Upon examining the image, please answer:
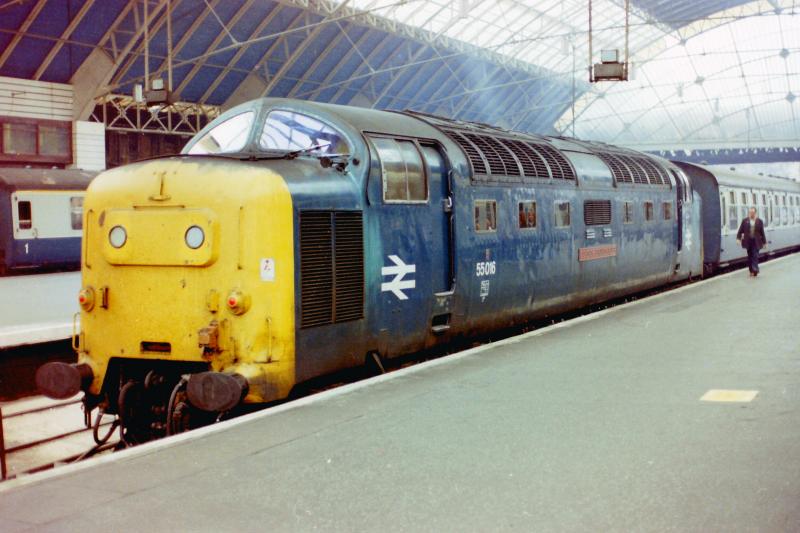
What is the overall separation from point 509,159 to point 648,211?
250 inches

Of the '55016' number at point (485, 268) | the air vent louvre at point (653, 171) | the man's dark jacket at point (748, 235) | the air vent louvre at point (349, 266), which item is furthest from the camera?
the man's dark jacket at point (748, 235)

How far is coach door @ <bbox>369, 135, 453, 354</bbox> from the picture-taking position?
941 cm

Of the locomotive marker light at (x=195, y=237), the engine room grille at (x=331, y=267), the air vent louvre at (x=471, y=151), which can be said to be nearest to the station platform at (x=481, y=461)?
the engine room grille at (x=331, y=267)

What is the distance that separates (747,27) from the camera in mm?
56844

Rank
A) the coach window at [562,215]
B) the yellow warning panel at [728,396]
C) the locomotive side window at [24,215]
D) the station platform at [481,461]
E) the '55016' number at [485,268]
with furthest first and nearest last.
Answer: the locomotive side window at [24,215] < the coach window at [562,215] < the '55016' number at [485,268] < the yellow warning panel at [728,396] < the station platform at [481,461]

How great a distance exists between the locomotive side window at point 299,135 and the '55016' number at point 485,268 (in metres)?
2.64

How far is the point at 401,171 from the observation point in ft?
31.9

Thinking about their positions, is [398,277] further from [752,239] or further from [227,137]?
[752,239]

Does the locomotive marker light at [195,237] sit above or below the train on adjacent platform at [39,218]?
below

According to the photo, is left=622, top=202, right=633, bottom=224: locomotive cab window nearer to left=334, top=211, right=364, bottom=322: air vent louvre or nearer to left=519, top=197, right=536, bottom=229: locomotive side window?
left=519, top=197, right=536, bottom=229: locomotive side window

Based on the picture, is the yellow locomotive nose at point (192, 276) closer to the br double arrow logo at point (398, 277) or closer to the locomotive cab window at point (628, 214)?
the br double arrow logo at point (398, 277)

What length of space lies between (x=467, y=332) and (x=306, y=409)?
357 cm

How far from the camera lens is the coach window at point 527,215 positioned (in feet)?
40.3

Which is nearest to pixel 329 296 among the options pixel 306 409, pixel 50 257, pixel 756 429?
pixel 306 409
